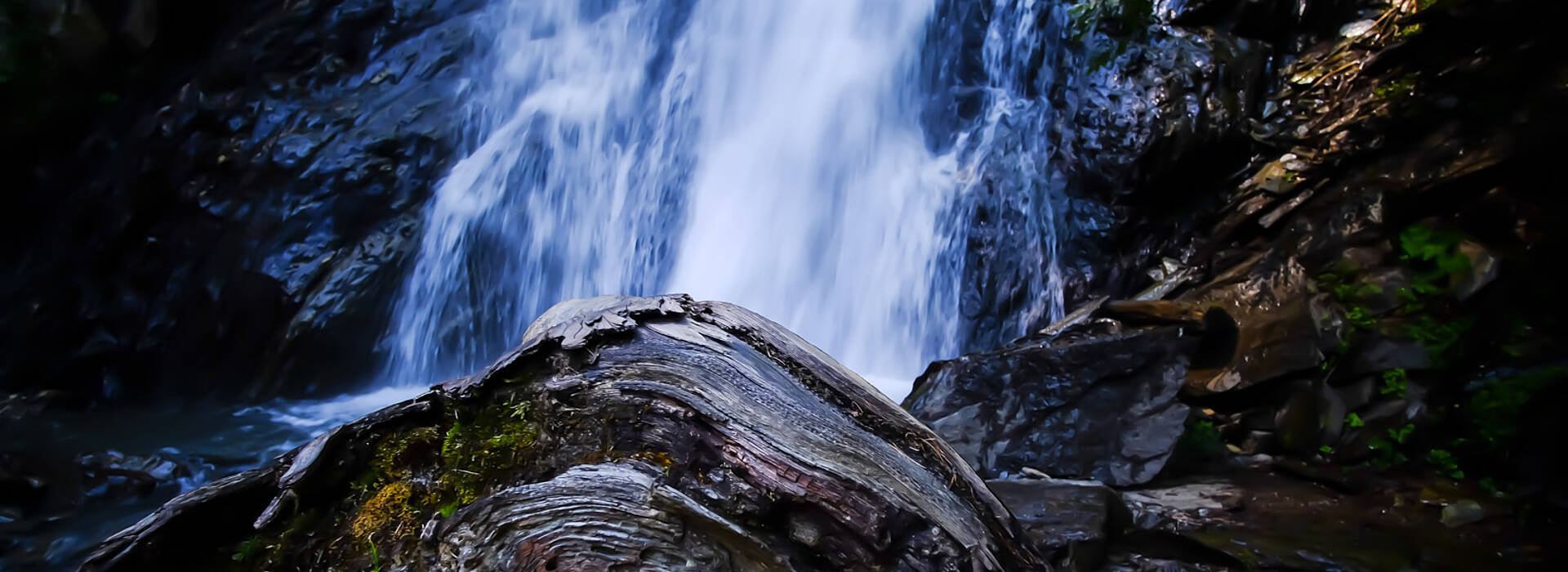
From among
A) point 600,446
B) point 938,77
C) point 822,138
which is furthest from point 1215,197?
point 600,446

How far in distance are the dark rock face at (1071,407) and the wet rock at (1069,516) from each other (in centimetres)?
62

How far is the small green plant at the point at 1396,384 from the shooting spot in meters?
4.27

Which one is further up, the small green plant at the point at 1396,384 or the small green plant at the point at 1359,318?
the small green plant at the point at 1359,318

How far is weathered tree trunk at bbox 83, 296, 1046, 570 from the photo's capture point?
1.48 m

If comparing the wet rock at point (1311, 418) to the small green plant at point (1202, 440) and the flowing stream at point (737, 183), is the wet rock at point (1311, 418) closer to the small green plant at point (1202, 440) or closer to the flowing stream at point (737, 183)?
the small green plant at point (1202, 440)

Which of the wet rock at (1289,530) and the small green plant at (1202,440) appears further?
the small green plant at (1202,440)

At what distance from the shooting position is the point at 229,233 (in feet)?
26.0

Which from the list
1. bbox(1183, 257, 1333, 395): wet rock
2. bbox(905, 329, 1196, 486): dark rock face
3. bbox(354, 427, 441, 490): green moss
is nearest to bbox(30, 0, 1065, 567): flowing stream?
bbox(905, 329, 1196, 486): dark rock face

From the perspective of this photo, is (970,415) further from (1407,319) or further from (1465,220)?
(1465,220)

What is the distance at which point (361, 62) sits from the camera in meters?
9.31

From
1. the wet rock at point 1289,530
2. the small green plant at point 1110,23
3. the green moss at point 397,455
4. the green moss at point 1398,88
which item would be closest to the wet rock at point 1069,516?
the wet rock at point 1289,530

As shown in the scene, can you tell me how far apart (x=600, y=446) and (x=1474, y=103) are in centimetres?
591

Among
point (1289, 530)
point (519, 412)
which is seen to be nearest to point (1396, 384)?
point (1289, 530)

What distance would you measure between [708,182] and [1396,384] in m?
7.11
